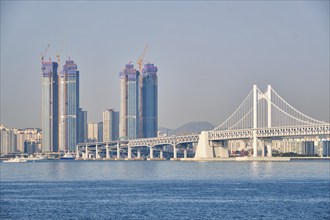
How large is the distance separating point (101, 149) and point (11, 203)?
359 feet

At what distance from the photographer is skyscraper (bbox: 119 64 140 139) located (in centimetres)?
18312

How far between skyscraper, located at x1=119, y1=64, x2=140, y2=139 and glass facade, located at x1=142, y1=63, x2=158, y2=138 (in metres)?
2.09

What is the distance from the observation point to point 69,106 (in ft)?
601

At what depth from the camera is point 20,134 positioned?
196m

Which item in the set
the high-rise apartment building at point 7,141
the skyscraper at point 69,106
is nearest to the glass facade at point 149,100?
the skyscraper at point 69,106

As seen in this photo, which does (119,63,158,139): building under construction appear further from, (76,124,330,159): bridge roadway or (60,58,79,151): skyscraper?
(76,124,330,159): bridge roadway

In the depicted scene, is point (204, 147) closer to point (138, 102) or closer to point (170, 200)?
point (170, 200)

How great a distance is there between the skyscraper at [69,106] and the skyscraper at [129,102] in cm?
890

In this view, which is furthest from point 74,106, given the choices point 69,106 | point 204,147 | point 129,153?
point 204,147

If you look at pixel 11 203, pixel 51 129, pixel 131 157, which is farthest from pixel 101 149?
pixel 11 203

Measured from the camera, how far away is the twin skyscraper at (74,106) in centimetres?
17996

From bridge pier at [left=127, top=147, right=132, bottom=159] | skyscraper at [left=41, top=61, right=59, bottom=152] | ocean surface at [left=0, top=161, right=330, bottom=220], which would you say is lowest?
ocean surface at [left=0, top=161, right=330, bottom=220]

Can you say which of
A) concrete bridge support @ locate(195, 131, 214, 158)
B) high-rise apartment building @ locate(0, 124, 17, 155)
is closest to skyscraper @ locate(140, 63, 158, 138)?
high-rise apartment building @ locate(0, 124, 17, 155)

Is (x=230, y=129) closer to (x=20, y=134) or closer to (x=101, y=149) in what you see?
(x=101, y=149)
